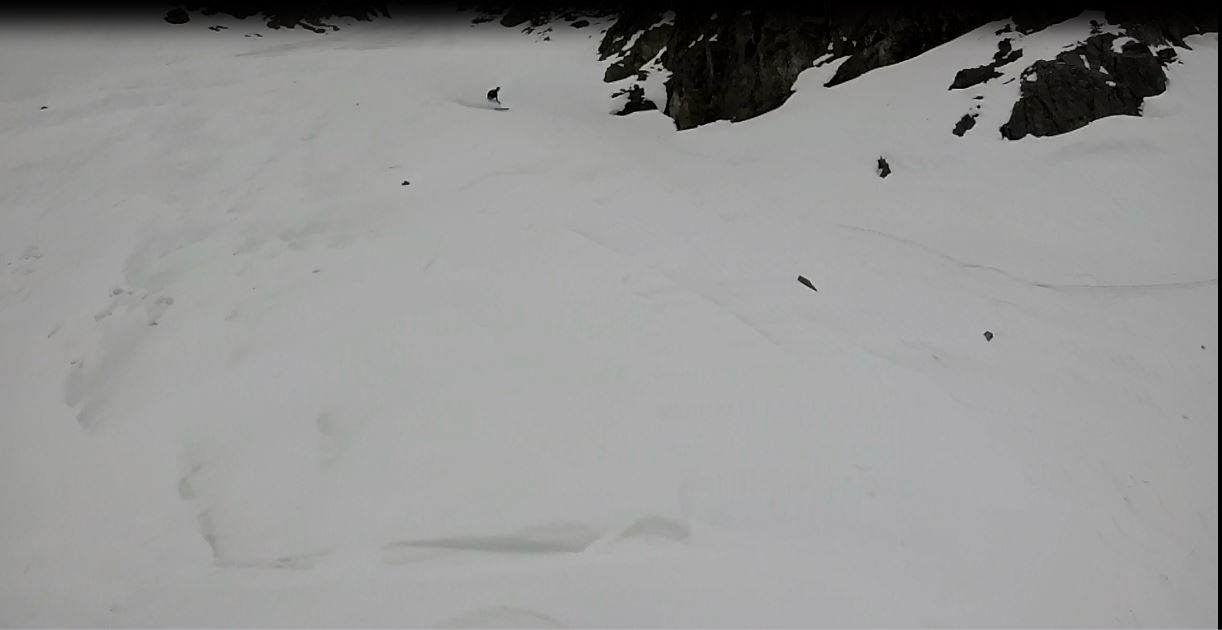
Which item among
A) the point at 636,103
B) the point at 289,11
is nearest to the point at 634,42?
the point at 636,103

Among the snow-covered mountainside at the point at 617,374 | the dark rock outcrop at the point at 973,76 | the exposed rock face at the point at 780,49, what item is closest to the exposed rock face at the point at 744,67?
the exposed rock face at the point at 780,49

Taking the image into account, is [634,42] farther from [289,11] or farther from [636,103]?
[289,11]

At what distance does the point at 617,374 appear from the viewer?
178 inches

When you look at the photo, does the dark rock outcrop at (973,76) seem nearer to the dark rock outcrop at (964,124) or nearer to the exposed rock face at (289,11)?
the dark rock outcrop at (964,124)

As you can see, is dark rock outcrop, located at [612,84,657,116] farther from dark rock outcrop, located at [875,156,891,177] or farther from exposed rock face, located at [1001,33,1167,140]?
exposed rock face, located at [1001,33,1167,140]

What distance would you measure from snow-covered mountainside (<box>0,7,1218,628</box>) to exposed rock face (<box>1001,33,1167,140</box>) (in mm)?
226

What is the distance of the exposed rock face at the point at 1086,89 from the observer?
8422mm

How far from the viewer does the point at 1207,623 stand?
133 inches

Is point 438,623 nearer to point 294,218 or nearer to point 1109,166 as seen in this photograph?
point 294,218

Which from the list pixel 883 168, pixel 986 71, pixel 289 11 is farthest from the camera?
pixel 289 11

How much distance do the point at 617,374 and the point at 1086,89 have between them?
8573mm

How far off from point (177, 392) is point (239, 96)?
360 inches

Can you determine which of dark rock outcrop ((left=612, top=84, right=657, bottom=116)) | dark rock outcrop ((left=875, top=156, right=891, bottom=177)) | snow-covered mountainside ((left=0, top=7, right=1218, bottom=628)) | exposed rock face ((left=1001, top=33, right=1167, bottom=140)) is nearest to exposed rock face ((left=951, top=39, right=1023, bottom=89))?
snow-covered mountainside ((left=0, top=7, right=1218, bottom=628))

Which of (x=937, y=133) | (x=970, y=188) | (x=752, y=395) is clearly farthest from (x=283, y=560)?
(x=937, y=133)
